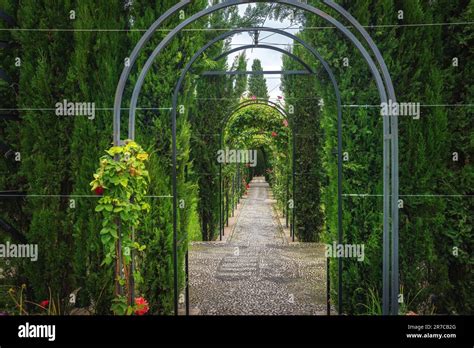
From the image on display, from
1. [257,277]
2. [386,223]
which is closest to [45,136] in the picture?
[386,223]

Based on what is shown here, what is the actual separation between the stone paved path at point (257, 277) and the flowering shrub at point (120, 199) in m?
1.65

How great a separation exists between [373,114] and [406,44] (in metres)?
0.70

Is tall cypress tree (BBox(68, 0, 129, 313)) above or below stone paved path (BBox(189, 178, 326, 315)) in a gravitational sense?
above

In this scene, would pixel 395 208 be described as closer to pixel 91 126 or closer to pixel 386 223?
pixel 386 223

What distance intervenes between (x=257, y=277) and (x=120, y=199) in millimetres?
3201

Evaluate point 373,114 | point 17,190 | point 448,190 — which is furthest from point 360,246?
point 17,190

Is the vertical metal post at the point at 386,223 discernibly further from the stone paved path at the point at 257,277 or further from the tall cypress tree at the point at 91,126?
the tall cypress tree at the point at 91,126

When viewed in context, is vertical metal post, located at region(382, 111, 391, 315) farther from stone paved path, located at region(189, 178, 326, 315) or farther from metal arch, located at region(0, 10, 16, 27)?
metal arch, located at region(0, 10, 16, 27)

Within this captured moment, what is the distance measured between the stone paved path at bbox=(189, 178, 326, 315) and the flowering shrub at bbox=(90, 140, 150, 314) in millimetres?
1650

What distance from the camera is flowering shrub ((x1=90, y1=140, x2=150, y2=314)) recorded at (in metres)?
2.76

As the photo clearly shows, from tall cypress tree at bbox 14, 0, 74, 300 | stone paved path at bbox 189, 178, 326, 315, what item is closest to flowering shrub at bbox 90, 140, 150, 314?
tall cypress tree at bbox 14, 0, 74, 300

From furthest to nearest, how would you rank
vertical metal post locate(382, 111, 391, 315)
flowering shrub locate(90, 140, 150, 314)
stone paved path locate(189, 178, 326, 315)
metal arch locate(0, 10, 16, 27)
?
stone paved path locate(189, 178, 326, 315), metal arch locate(0, 10, 16, 27), vertical metal post locate(382, 111, 391, 315), flowering shrub locate(90, 140, 150, 314)

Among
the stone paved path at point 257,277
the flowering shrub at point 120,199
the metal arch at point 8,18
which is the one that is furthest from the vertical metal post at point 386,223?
the metal arch at point 8,18

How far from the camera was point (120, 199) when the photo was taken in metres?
2.81
